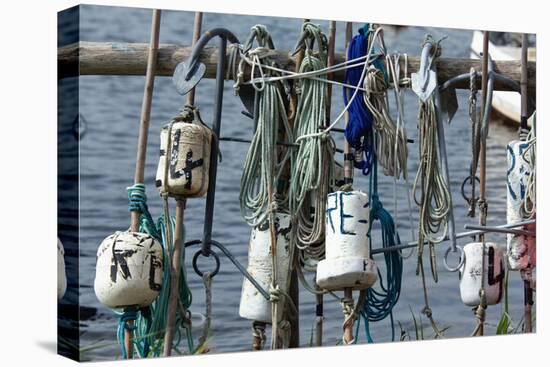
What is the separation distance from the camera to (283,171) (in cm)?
741

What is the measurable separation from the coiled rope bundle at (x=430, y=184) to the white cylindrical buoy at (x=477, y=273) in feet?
0.65

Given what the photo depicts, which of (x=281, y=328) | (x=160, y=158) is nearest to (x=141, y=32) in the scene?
(x=160, y=158)

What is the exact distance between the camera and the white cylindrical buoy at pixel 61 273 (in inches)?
275

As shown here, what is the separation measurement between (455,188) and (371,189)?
1.81 feet

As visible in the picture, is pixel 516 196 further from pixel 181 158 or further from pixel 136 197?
pixel 136 197

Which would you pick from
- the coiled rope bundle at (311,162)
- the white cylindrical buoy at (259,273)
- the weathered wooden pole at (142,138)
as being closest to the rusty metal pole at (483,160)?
the coiled rope bundle at (311,162)

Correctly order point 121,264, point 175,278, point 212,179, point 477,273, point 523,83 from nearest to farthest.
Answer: point 121,264
point 175,278
point 212,179
point 477,273
point 523,83

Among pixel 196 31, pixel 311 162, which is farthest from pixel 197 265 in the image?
pixel 196 31

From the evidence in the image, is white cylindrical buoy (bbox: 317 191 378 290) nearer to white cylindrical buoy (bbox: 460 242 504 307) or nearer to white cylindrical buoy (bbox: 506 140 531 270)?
white cylindrical buoy (bbox: 460 242 504 307)

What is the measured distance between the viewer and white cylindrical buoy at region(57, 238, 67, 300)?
275 inches

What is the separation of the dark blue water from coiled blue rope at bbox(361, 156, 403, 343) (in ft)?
0.14

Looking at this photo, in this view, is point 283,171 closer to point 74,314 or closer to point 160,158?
point 160,158

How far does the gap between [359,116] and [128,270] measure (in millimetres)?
1485

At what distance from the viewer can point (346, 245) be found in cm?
728
